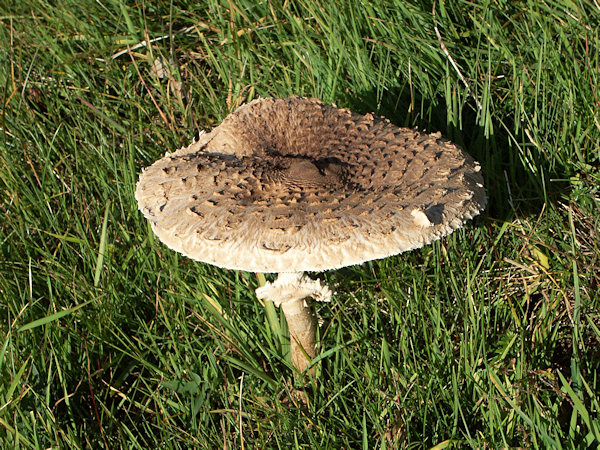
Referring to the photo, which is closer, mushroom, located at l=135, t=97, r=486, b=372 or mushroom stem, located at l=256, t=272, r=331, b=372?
mushroom, located at l=135, t=97, r=486, b=372

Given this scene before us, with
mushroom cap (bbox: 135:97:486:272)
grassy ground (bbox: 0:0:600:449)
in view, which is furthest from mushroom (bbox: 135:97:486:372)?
grassy ground (bbox: 0:0:600:449)

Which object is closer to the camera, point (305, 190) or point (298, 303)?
point (305, 190)

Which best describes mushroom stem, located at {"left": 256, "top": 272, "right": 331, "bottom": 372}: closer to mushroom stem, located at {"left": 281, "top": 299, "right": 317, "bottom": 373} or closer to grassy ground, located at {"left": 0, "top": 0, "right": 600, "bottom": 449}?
mushroom stem, located at {"left": 281, "top": 299, "right": 317, "bottom": 373}

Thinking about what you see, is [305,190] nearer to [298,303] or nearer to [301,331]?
[298,303]

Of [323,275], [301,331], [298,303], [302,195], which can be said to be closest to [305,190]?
[302,195]

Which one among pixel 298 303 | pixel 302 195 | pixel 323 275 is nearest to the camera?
pixel 302 195

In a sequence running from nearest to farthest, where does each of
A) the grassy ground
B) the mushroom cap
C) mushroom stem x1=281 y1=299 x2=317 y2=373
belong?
the mushroom cap
the grassy ground
mushroom stem x1=281 y1=299 x2=317 y2=373

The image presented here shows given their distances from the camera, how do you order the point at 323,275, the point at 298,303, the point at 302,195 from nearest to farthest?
the point at 302,195
the point at 298,303
the point at 323,275

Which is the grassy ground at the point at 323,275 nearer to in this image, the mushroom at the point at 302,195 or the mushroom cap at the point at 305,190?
the mushroom at the point at 302,195
